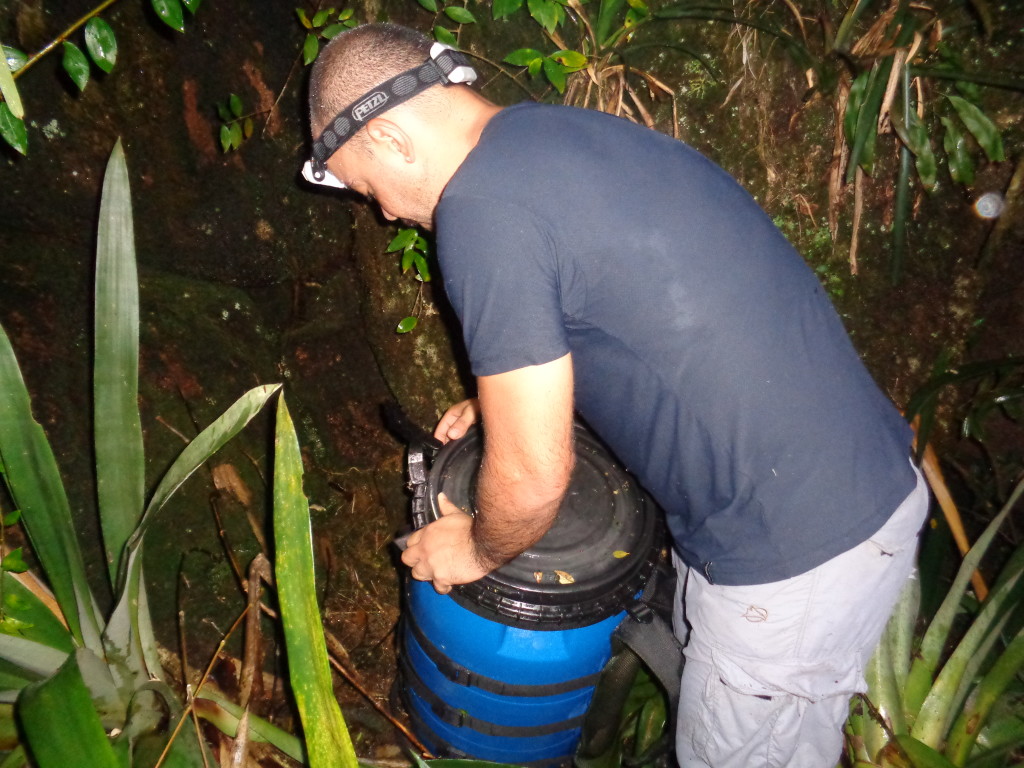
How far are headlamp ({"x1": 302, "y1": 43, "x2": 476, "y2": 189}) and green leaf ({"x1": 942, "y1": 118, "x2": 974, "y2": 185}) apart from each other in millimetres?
1417

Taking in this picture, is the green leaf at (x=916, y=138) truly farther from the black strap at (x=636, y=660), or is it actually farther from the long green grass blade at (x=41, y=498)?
the long green grass blade at (x=41, y=498)

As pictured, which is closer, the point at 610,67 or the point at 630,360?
the point at 630,360

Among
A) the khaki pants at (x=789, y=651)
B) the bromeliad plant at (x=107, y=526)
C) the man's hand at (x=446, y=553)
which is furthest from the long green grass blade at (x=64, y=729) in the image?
the khaki pants at (x=789, y=651)

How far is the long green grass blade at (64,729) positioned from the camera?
775 millimetres

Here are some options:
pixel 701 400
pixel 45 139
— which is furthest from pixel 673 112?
pixel 45 139

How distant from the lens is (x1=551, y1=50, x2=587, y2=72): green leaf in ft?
4.77

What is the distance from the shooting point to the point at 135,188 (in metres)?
1.33

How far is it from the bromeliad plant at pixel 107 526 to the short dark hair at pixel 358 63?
321mm

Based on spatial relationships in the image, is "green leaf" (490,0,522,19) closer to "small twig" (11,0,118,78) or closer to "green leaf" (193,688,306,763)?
"small twig" (11,0,118,78)

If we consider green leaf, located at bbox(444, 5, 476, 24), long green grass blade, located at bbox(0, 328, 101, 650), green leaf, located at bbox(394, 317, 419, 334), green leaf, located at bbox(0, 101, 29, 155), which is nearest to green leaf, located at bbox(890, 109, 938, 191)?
green leaf, located at bbox(444, 5, 476, 24)

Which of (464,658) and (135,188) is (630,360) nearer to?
(464,658)

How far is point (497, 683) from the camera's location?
1269 millimetres

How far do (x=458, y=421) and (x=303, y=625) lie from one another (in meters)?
0.81

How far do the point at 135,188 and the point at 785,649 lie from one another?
1561mm
